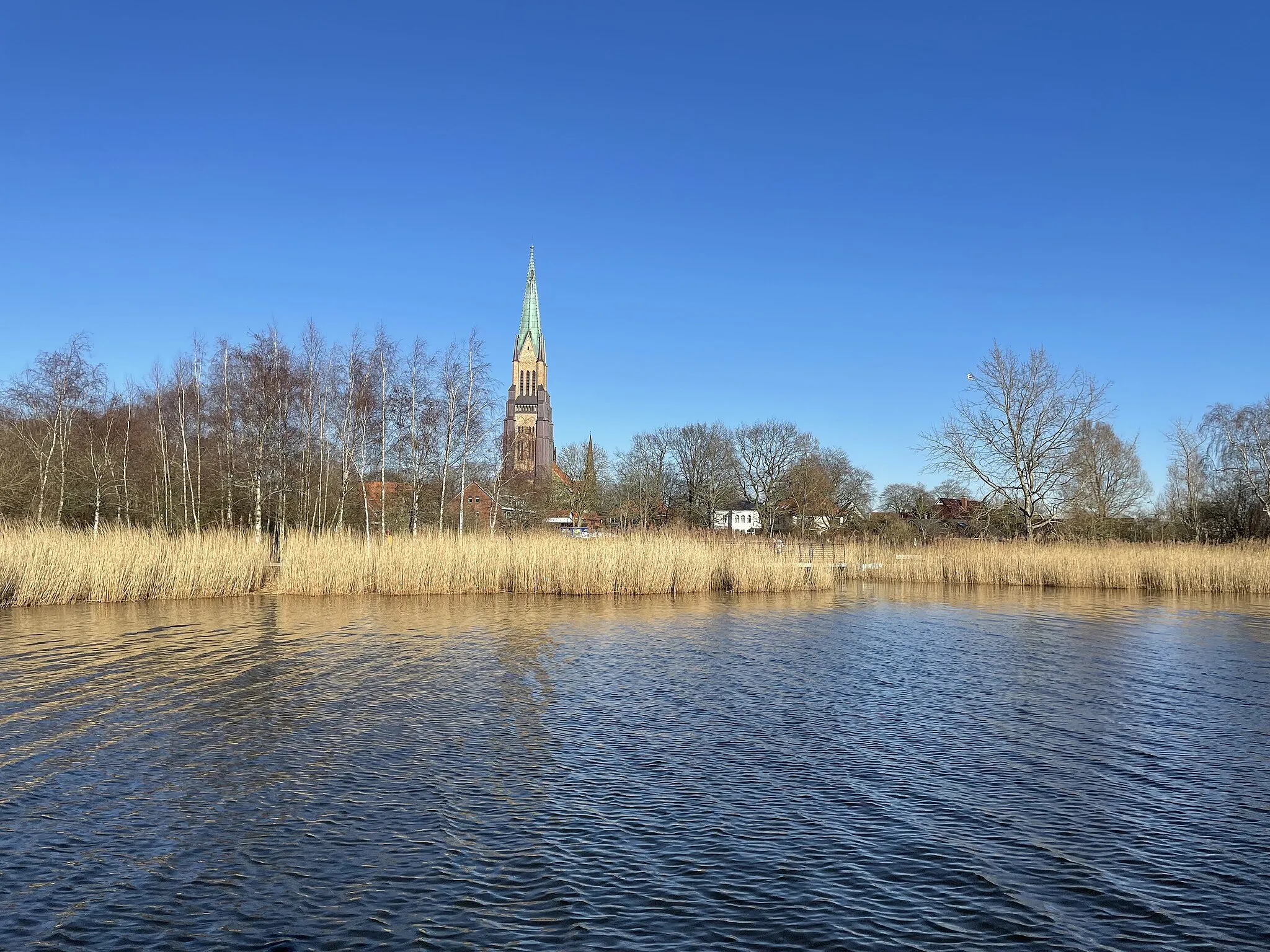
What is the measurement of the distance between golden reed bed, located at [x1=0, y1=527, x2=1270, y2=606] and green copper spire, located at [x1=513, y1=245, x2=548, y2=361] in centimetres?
9590

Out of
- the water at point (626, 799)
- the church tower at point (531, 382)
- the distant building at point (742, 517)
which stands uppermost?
the church tower at point (531, 382)

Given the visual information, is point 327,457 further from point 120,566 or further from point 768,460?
point 768,460

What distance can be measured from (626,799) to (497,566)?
14.2m

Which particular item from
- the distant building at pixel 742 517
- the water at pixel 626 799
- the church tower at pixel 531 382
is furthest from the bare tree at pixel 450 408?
the church tower at pixel 531 382

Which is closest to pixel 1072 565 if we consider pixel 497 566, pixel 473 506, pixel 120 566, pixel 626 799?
pixel 497 566

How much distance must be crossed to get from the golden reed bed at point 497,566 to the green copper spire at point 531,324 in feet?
315

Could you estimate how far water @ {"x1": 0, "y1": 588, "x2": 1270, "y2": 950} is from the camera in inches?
164

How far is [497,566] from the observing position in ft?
64.9

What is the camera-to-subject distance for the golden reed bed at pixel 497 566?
17266 millimetres

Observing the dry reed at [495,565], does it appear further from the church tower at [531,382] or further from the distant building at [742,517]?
the church tower at [531,382]

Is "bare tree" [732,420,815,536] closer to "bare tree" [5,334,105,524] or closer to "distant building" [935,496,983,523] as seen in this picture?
"distant building" [935,496,983,523]

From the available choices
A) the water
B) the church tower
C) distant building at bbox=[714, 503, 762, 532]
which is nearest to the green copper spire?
the church tower

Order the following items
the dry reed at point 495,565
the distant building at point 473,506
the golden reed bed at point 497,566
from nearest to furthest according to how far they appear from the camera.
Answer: the golden reed bed at point 497,566
the dry reed at point 495,565
the distant building at point 473,506

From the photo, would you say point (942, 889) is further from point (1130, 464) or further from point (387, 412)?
point (1130, 464)
